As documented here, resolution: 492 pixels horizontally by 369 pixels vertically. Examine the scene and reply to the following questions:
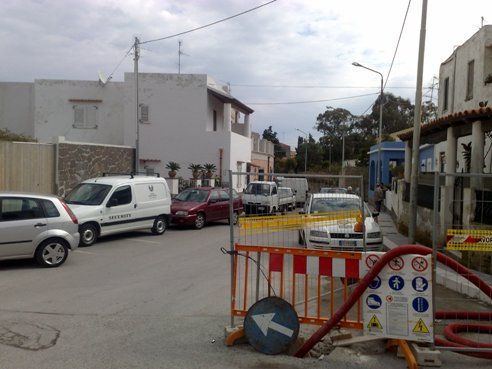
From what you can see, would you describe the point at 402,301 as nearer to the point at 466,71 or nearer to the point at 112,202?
the point at 112,202

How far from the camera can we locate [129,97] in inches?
1318

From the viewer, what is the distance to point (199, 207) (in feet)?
62.7

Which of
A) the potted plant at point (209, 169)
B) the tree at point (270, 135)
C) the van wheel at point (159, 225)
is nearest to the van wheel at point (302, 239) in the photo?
the van wheel at point (159, 225)

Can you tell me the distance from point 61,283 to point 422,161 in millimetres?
24941

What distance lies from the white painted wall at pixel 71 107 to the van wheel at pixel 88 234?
21144 mm

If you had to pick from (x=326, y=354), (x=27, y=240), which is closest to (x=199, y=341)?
(x=326, y=354)

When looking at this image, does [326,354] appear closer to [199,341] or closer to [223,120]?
[199,341]

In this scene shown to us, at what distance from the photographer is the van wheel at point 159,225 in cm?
1670

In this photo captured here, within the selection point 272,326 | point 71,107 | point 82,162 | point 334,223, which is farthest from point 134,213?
point 71,107

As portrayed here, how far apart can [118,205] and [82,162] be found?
Answer: 9.79m

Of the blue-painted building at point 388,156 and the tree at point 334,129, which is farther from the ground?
the tree at point 334,129

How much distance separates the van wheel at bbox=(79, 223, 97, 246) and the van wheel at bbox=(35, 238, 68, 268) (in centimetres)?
313

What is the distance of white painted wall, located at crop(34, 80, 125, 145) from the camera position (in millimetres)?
34688

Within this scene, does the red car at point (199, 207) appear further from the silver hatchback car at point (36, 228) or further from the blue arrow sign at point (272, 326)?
the blue arrow sign at point (272, 326)
